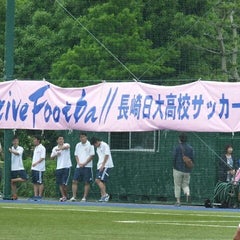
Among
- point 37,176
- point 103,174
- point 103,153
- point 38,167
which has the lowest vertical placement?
point 37,176

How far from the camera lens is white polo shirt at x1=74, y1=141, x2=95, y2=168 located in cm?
3048

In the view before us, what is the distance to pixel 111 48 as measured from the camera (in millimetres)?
40375

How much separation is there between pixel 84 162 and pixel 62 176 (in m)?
0.88

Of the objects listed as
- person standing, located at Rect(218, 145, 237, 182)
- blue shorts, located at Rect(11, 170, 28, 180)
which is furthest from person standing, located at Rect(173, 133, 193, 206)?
blue shorts, located at Rect(11, 170, 28, 180)

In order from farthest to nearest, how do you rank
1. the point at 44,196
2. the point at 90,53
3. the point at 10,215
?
the point at 90,53
the point at 44,196
the point at 10,215

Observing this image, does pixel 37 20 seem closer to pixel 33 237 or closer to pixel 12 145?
pixel 12 145

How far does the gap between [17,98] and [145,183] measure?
448cm

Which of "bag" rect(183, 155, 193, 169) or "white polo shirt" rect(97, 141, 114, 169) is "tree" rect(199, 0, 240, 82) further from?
"bag" rect(183, 155, 193, 169)

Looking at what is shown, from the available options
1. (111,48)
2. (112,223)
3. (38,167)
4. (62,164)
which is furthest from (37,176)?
(112,223)

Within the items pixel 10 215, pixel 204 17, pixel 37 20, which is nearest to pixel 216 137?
pixel 10 215

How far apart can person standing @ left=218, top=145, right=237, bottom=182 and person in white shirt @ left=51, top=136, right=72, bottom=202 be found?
425cm

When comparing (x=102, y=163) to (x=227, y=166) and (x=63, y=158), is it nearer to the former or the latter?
(x=63, y=158)

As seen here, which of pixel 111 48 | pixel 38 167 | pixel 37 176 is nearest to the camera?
pixel 37 176

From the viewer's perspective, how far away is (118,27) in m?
41.2
